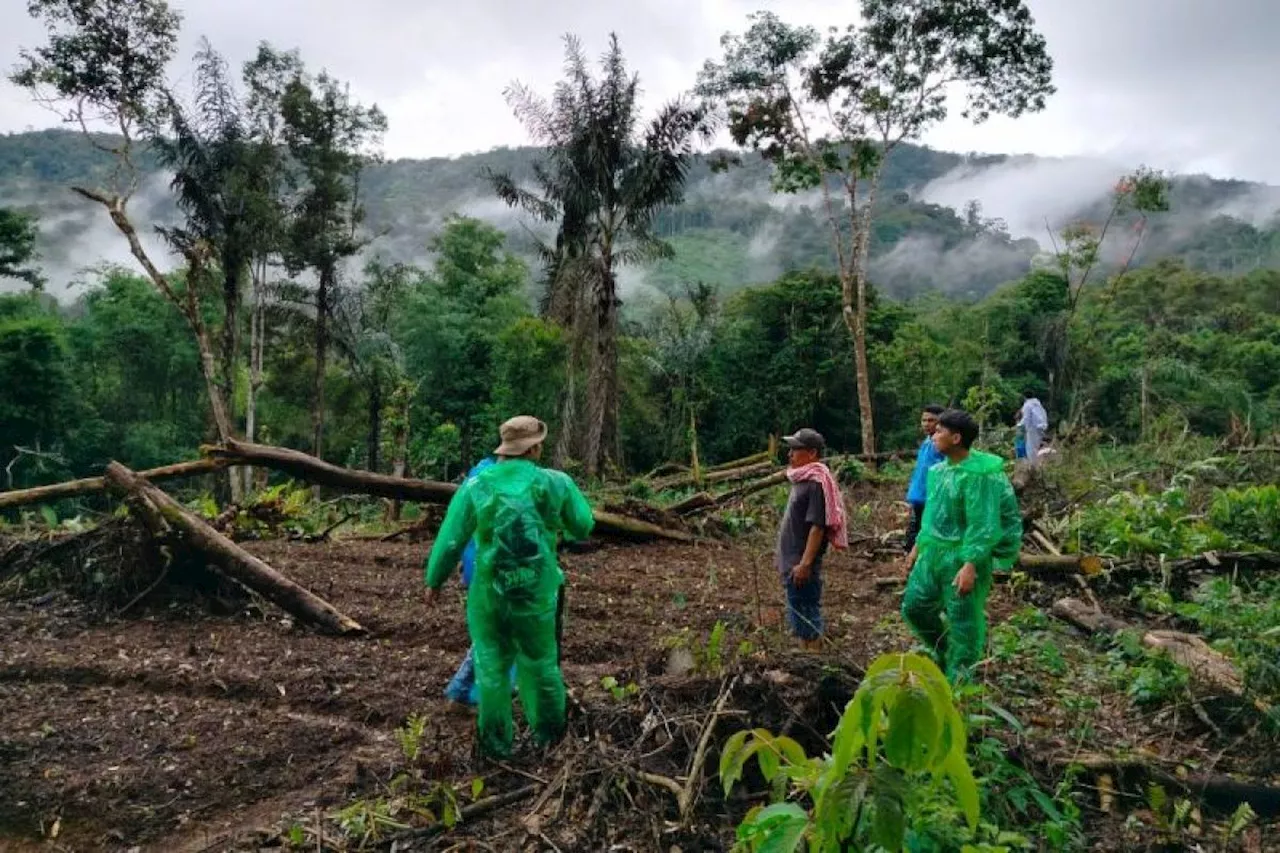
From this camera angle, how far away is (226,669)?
17.3 ft

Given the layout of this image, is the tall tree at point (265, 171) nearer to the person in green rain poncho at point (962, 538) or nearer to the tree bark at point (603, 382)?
the tree bark at point (603, 382)

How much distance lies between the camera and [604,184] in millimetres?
17922

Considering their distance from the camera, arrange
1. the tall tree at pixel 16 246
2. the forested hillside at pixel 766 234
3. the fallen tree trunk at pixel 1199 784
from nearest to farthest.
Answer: the fallen tree trunk at pixel 1199 784 → the tall tree at pixel 16 246 → the forested hillside at pixel 766 234

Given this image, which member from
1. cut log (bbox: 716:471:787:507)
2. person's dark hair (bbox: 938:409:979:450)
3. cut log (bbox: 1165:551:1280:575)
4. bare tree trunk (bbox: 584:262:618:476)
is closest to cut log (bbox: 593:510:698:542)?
cut log (bbox: 716:471:787:507)

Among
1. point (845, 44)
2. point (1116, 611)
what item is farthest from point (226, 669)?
point (845, 44)

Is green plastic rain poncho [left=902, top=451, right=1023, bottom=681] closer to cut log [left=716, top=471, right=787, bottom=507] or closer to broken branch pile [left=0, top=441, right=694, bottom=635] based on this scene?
broken branch pile [left=0, top=441, right=694, bottom=635]

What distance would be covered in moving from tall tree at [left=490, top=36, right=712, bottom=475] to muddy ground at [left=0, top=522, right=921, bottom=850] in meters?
9.87

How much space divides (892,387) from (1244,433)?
14009mm

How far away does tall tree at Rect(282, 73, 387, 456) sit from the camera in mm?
24188

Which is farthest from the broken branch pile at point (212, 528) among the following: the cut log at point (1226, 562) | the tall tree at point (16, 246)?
the tall tree at point (16, 246)

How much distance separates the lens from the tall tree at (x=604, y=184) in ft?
58.2

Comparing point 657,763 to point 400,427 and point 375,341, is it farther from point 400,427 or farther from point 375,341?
point 375,341

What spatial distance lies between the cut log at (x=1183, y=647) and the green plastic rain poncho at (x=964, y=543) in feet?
4.09

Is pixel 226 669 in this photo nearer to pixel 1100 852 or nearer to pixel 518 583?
pixel 518 583
